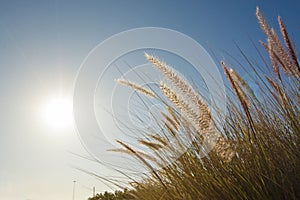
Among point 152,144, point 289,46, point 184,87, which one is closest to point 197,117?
point 184,87

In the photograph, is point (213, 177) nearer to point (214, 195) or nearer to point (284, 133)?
point (214, 195)

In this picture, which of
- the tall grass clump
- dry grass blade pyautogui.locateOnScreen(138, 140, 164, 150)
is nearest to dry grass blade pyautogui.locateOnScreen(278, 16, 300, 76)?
the tall grass clump

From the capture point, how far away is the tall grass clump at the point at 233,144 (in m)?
1.92

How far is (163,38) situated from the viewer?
3523 mm

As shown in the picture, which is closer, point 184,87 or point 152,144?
point 184,87

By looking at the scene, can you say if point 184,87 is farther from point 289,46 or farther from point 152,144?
point 289,46

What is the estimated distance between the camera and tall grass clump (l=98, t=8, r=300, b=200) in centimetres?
192

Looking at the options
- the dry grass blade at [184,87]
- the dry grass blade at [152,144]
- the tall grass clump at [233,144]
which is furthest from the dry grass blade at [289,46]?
the dry grass blade at [152,144]

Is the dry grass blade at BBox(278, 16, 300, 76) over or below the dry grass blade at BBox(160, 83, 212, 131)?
over

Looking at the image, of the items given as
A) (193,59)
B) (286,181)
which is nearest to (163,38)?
(193,59)

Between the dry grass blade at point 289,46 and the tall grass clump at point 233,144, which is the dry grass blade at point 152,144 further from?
the dry grass blade at point 289,46

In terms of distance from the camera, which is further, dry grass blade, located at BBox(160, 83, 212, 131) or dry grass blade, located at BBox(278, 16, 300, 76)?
dry grass blade, located at BBox(278, 16, 300, 76)

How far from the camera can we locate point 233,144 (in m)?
2.16

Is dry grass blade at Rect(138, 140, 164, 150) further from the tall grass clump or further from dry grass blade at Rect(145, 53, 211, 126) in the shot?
dry grass blade at Rect(145, 53, 211, 126)
